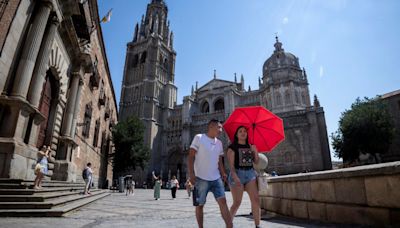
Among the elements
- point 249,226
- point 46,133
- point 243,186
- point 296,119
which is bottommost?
point 249,226

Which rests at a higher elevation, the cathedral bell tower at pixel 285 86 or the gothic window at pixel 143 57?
the gothic window at pixel 143 57

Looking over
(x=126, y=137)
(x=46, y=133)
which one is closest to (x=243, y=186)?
(x=46, y=133)

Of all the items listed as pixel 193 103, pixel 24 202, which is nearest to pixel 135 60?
pixel 193 103

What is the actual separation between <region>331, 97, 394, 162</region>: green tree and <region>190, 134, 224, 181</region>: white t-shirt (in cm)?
2800

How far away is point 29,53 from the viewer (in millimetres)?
6531

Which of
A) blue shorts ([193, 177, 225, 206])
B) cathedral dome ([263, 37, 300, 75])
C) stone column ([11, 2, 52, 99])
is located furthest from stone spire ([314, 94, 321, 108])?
blue shorts ([193, 177, 225, 206])

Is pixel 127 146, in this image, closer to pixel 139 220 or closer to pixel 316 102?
pixel 139 220

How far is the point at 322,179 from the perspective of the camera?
3.73 metres

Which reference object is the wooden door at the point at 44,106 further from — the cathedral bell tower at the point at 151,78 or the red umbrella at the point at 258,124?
the cathedral bell tower at the point at 151,78

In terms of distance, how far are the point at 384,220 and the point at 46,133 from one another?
10.9 meters

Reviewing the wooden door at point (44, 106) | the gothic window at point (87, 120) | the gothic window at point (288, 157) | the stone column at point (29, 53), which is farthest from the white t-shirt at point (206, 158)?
the gothic window at point (288, 157)

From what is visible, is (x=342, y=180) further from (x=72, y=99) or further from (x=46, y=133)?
(x=72, y=99)

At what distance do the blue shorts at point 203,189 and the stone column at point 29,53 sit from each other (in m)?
6.20

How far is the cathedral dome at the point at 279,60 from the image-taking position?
39750 millimetres
